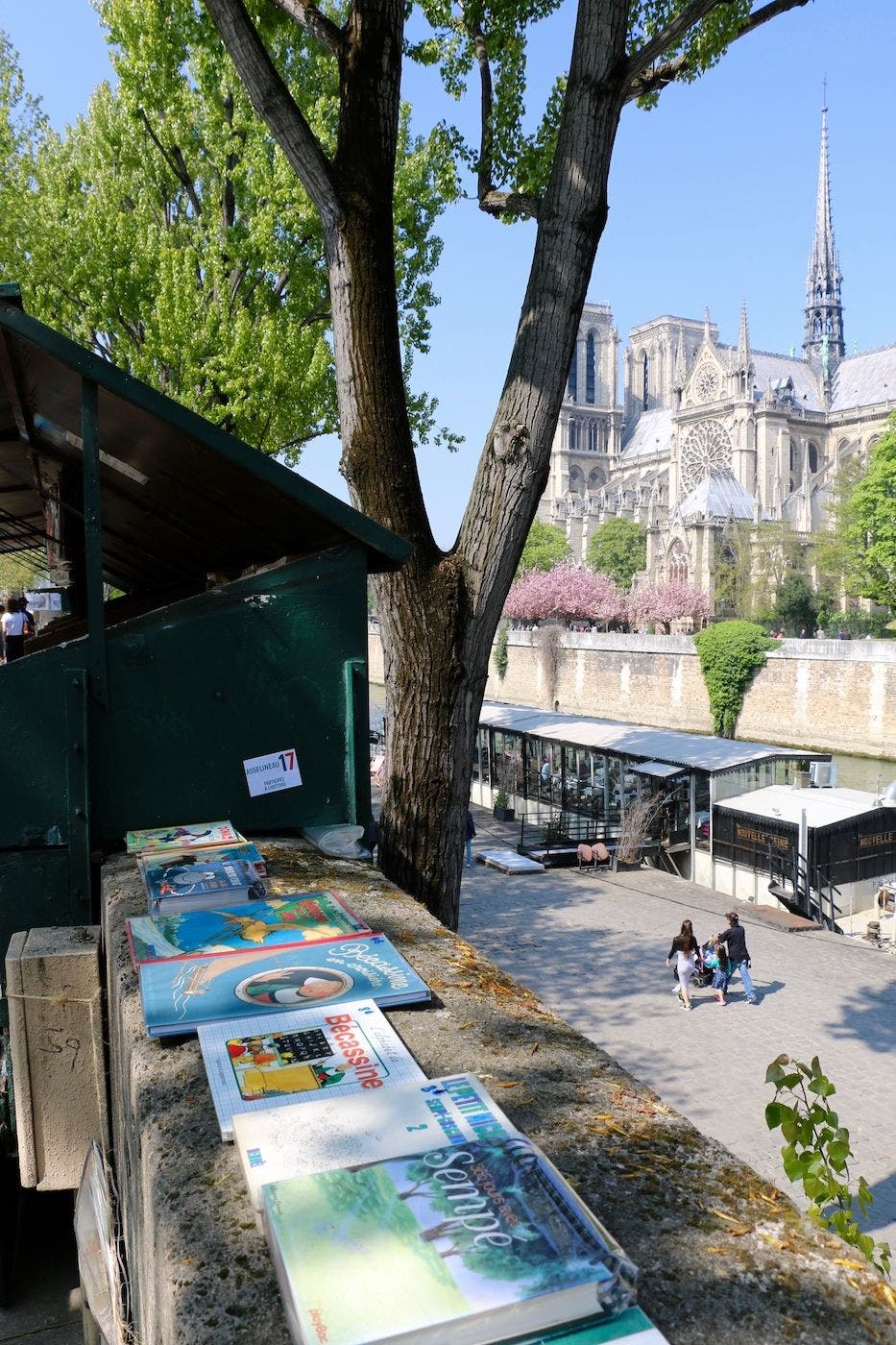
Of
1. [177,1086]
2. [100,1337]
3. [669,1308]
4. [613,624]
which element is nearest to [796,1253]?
[669,1308]

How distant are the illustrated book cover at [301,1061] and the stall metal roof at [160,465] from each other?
2.10 metres

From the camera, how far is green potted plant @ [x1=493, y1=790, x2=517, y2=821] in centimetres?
2700

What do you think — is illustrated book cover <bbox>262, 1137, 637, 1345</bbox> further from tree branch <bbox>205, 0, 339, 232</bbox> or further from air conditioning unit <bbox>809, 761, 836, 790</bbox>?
air conditioning unit <bbox>809, 761, 836, 790</bbox>

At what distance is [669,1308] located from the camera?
135 cm

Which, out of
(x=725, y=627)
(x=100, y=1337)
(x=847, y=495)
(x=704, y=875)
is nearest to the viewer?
(x=100, y=1337)

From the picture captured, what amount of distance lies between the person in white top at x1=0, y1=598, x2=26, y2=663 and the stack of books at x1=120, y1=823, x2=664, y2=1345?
7.21m

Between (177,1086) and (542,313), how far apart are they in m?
3.80

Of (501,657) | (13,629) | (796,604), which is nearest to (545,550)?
(501,657)

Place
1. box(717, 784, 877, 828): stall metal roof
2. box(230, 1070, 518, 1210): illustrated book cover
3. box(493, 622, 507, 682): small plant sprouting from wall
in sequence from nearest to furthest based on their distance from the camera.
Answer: box(230, 1070, 518, 1210): illustrated book cover → box(717, 784, 877, 828): stall metal roof → box(493, 622, 507, 682): small plant sprouting from wall

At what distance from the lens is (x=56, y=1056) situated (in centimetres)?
304

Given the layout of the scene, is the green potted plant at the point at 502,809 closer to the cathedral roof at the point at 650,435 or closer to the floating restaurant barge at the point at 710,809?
the floating restaurant barge at the point at 710,809

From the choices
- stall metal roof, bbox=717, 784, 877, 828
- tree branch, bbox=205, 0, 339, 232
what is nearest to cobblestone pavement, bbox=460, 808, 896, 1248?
stall metal roof, bbox=717, 784, 877, 828

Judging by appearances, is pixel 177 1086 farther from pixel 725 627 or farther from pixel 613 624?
pixel 613 624

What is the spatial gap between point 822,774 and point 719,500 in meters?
59.6
